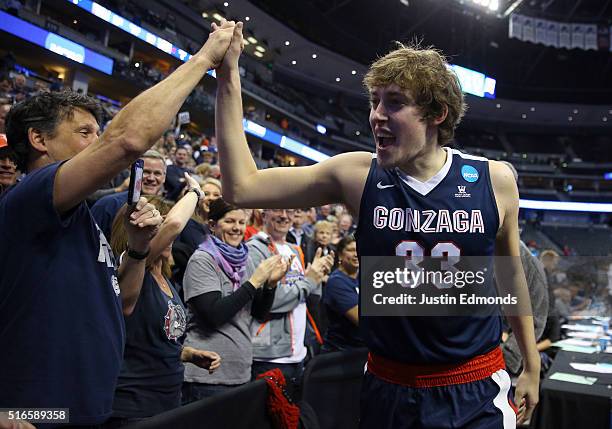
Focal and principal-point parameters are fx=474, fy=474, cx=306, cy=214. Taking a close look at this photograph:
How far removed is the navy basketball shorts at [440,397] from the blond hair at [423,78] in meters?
0.80

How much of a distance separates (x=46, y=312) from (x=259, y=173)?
73cm

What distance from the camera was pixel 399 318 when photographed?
58.0 inches

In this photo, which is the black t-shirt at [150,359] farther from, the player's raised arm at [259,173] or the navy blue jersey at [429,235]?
the navy blue jersey at [429,235]

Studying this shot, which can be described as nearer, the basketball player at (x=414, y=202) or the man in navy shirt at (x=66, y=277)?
the man in navy shirt at (x=66, y=277)

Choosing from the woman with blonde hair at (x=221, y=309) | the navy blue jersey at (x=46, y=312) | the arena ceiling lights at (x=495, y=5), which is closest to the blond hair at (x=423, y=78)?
the navy blue jersey at (x=46, y=312)

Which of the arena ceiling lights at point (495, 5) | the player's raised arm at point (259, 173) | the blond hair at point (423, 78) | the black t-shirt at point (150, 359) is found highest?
the arena ceiling lights at point (495, 5)

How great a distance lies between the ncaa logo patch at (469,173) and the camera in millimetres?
1565

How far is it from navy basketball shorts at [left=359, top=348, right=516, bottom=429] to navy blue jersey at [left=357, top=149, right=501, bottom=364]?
42mm

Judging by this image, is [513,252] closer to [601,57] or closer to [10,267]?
[10,267]

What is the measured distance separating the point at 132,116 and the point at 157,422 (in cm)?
86

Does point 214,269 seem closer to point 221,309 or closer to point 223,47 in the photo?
point 221,309

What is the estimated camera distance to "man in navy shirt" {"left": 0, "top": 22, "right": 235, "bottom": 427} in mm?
1133

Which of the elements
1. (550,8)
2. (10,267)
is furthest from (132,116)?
(550,8)

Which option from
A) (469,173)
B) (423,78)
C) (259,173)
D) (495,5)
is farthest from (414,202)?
(495,5)
